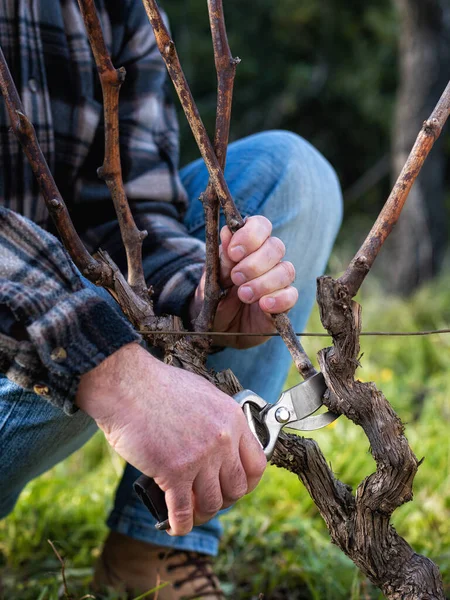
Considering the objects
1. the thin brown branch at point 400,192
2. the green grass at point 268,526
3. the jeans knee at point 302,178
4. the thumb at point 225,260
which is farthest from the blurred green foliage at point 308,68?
the thin brown branch at point 400,192

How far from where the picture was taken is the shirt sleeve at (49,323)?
0.84 meters

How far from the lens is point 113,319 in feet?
2.92

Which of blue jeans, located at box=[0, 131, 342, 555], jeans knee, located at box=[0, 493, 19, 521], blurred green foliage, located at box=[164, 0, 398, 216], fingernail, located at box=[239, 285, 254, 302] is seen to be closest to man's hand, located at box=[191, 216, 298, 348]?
fingernail, located at box=[239, 285, 254, 302]

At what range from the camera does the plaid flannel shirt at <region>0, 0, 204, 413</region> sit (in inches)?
33.7

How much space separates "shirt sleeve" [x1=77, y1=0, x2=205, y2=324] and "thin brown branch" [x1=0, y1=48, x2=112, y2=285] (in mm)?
273

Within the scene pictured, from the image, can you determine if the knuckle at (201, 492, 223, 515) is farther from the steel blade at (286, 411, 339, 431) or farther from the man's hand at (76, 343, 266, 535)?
the steel blade at (286, 411, 339, 431)

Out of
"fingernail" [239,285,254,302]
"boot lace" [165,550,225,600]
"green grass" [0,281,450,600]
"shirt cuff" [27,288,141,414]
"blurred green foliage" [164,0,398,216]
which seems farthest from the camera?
"blurred green foliage" [164,0,398,216]

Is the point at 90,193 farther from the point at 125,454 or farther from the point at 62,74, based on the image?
the point at 125,454

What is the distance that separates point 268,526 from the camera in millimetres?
1833

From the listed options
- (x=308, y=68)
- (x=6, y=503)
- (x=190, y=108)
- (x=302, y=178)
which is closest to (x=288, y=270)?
(x=190, y=108)

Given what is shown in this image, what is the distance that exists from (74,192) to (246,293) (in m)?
0.53

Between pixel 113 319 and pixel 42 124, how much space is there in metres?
0.56

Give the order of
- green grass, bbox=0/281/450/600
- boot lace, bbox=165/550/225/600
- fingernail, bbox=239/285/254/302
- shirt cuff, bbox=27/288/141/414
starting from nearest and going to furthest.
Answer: shirt cuff, bbox=27/288/141/414 → fingernail, bbox=239/285/254/302 → boot lace, bbox=165/550/225/600 → green grass, bbox=0/281/450/600

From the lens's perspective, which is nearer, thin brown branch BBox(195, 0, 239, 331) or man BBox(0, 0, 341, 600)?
man BBox(0, 0, 341, 600)
